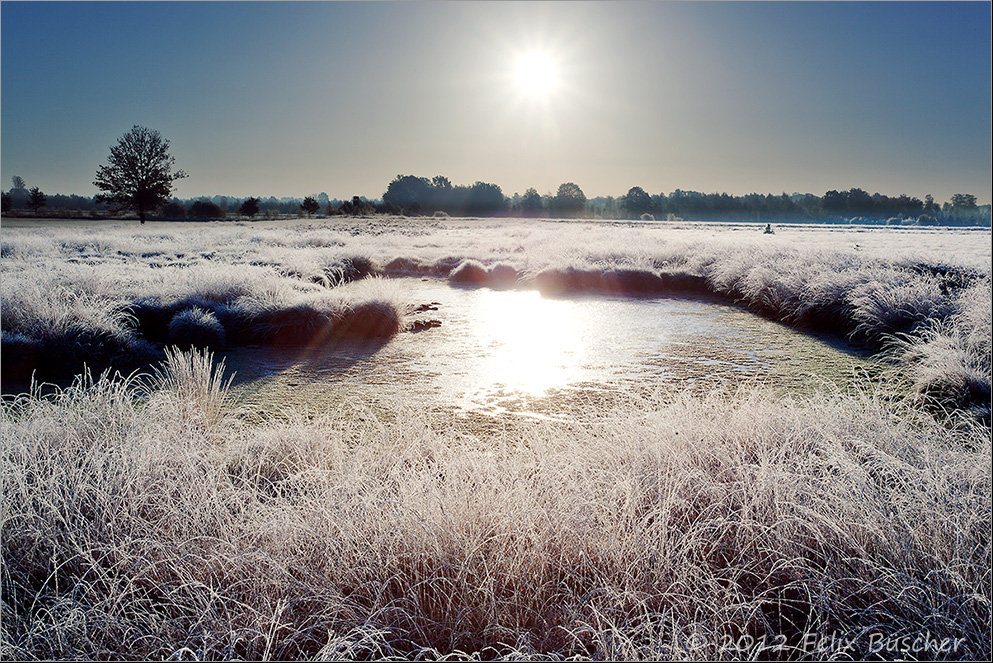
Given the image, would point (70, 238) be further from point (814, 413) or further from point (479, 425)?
point (814, 413)

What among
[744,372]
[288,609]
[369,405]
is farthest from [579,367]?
[288,609]

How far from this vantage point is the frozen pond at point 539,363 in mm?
4523

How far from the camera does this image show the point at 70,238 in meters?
8.05

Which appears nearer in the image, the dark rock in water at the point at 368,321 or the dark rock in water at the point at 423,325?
the dark rock in water at the point at 368,321

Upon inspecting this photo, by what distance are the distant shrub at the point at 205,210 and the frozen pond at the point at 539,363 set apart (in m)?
9.81

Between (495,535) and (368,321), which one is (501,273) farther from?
(495,535)

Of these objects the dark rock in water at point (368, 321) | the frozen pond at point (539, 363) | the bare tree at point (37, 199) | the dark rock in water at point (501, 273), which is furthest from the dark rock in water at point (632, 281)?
the bare tree at point (37, 199)

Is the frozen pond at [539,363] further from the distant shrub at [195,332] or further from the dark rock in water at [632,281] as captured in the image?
the dark rock in water at [632,281]

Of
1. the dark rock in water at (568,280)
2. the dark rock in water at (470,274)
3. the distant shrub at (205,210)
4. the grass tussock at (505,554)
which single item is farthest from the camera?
the distant shrub at (205,210)

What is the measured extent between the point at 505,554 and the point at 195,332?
5.46 meters

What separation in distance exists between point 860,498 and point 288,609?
7.47 feet

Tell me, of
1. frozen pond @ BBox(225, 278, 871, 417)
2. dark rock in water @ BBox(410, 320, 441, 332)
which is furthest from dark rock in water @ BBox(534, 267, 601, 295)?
dark rock in water @ BBox(410, 320, 441, 332)

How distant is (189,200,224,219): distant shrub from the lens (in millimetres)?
14207

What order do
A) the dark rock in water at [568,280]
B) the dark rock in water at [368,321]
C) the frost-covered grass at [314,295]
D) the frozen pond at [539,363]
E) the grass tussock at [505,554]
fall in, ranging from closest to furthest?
the grass tussock at [505,554] → the frozen pond at [539,363] → the frost-covered grass at [314,295] → the dark rock in water at [368,321] → the dark rock in water at [568,280]
